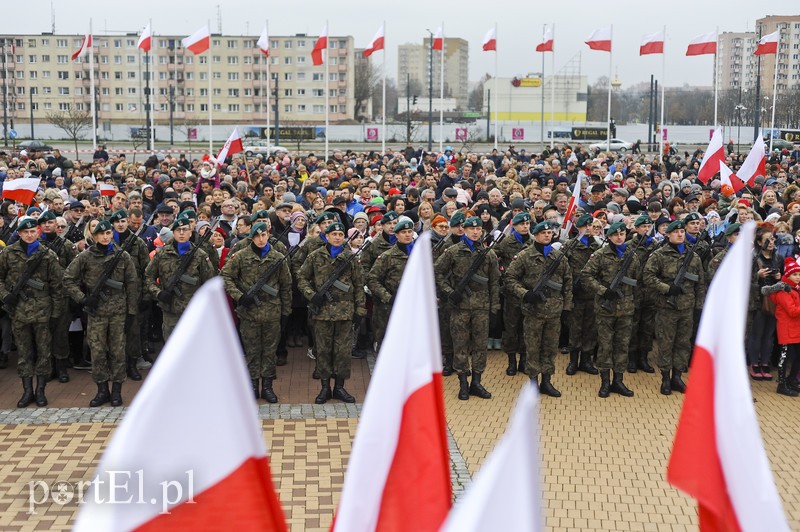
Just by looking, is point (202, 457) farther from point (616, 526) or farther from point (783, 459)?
point (783, 459)

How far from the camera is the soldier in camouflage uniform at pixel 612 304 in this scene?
34.4 feet

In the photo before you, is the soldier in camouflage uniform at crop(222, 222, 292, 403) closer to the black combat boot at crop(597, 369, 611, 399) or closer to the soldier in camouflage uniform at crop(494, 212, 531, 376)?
the soldier in camouflage uniform at crop(494, 212, 531, 376)

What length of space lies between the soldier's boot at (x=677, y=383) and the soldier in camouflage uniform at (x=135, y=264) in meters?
5.96

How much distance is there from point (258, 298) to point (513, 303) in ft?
10.1

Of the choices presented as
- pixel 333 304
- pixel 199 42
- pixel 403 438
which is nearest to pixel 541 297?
pixel 333 304

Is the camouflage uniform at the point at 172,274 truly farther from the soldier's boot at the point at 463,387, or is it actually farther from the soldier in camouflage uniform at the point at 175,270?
the soldier's boot at the point at 463,387

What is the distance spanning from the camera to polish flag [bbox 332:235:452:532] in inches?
122

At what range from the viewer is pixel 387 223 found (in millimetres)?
11297

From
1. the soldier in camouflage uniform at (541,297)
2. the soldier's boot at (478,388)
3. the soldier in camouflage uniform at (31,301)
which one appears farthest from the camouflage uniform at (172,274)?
the soldier in camouflage uniform at (541,297)

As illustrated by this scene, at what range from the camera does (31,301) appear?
9844mm

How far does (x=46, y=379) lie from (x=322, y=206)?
207 inches

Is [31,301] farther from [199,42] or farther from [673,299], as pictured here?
[199,42]

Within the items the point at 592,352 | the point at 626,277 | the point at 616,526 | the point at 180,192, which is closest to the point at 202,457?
the point at 616,526

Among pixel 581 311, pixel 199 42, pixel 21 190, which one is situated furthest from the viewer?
pixel 199 42
